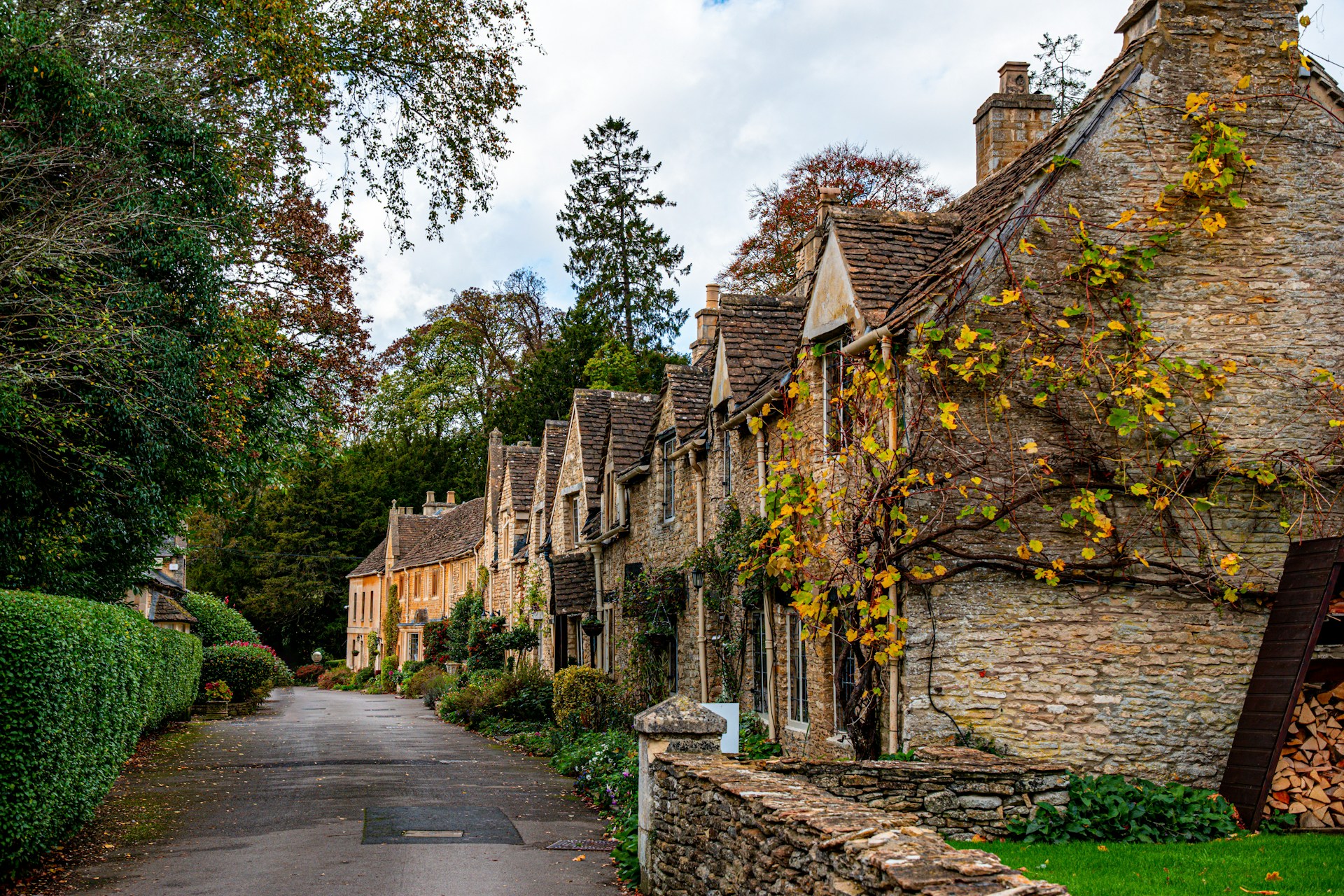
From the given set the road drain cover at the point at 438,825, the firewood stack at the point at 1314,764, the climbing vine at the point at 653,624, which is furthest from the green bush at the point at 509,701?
the firewood stack at the point at 1314,764

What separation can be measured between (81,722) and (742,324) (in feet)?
37.7

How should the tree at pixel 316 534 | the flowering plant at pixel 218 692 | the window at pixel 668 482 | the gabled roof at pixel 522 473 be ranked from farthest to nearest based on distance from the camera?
the tree at pixel 316 534
the gabled roof at pixel 522 473
the flowering plant at pixel 218 692
the window at pixel 668 482

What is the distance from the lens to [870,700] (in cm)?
1197

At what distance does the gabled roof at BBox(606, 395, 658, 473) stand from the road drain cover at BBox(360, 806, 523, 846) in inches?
485

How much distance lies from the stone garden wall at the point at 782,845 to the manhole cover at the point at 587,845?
226 cm

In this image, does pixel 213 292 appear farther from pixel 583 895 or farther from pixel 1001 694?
pixel 1001 694

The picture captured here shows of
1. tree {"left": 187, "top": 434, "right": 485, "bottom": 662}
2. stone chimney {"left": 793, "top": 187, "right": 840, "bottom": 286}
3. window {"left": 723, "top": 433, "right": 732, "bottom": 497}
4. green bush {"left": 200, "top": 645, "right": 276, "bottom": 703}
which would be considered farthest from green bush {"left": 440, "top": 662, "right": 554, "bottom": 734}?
tree {"left": 187, "top": 434, "right": 485, "bottom": 662}

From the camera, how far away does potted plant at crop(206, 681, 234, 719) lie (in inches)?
1291

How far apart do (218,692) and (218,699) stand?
10.4 inches

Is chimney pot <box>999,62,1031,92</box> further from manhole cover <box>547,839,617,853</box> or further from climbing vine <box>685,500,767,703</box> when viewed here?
manhole cover <box>547,839,617,853</box>

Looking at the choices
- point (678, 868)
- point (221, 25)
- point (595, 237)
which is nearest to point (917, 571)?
point (678, 868)

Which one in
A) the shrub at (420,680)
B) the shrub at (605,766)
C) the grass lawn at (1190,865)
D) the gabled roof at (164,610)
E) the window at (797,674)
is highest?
the gabled roof at (164,610)

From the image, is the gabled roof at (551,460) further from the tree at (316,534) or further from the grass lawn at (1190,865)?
the tree at (316,534)

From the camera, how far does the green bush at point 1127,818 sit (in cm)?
985
